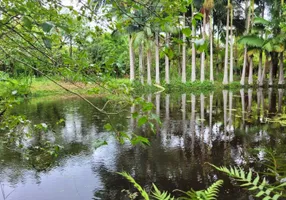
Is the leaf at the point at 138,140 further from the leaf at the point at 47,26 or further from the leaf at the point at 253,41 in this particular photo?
the leaf at the point at 253,41

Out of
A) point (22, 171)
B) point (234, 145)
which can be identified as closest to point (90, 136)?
point (22, 171)

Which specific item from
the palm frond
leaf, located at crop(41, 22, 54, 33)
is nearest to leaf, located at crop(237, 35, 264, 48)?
the palm frond

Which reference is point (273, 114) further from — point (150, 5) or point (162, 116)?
point (150, 5)

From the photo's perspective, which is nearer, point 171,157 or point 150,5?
→ point 150,5

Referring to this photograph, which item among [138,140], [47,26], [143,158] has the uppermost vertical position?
[47,26]

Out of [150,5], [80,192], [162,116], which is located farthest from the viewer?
[162,116]

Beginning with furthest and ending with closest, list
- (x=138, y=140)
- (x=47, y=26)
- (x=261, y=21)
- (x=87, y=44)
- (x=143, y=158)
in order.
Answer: (x=261, y=21), (x=143, y=158), (x=87, y=44), (x=138, y=140), (x=47, y=26)

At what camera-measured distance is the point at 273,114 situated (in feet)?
36.7

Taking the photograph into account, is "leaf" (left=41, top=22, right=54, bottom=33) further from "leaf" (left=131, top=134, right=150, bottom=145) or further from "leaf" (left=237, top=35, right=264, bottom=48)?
"leaf" (left=237, top=35, right=264, bottom=48)

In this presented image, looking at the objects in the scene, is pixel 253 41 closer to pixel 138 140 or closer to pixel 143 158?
pixel 143 158

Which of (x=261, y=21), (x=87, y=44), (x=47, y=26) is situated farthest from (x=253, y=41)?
(x=47, y=26)

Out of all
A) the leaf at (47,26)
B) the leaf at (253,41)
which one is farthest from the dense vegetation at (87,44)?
the leaf at (253,41)

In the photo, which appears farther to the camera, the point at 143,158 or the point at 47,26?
the point at 143,158

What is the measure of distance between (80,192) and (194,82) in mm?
19641
